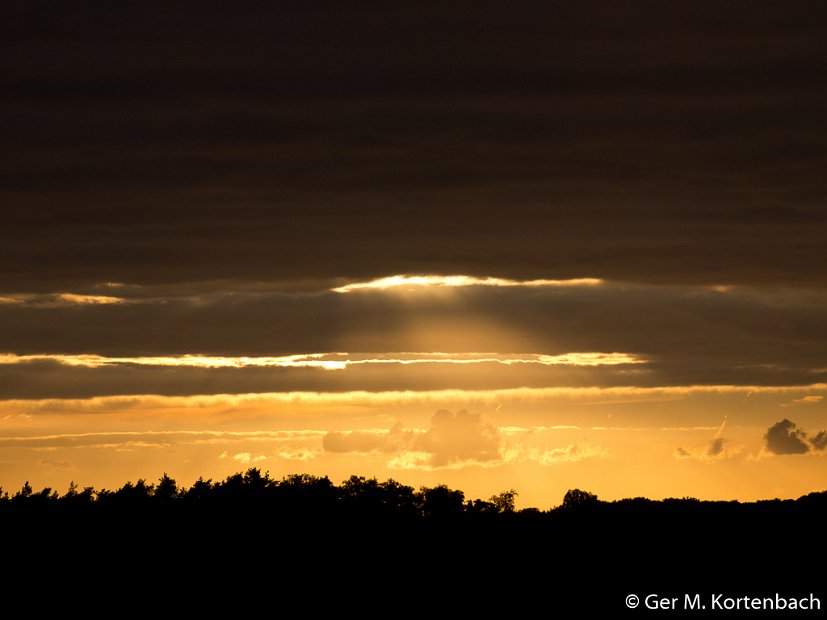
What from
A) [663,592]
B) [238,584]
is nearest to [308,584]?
[238,584]

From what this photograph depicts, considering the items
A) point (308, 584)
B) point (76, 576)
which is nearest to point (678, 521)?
point (308, 584)

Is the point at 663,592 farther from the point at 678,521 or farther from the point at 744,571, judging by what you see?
the point at 678,521

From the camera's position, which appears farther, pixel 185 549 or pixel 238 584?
pixel 185 549

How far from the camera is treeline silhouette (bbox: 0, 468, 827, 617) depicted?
153875 millimetres

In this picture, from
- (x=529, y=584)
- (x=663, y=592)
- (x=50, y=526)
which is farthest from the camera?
(x=50, y=526)

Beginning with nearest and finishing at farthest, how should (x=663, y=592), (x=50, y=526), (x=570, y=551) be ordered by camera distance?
(x=663, y=592)
(x=570, y=551)
(x=50, y=526)

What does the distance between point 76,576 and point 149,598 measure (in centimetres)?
1094

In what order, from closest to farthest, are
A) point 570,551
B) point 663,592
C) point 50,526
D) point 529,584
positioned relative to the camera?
1. point 663,592
2. point 529,584
3. point 570,551
4. point 50,526

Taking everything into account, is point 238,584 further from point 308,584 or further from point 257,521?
point 257,521

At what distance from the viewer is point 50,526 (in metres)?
186

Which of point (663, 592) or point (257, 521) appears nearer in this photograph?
point (663, 592)

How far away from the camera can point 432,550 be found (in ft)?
593

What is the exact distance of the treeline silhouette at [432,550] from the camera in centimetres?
15388

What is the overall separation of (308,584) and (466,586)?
1843cm
